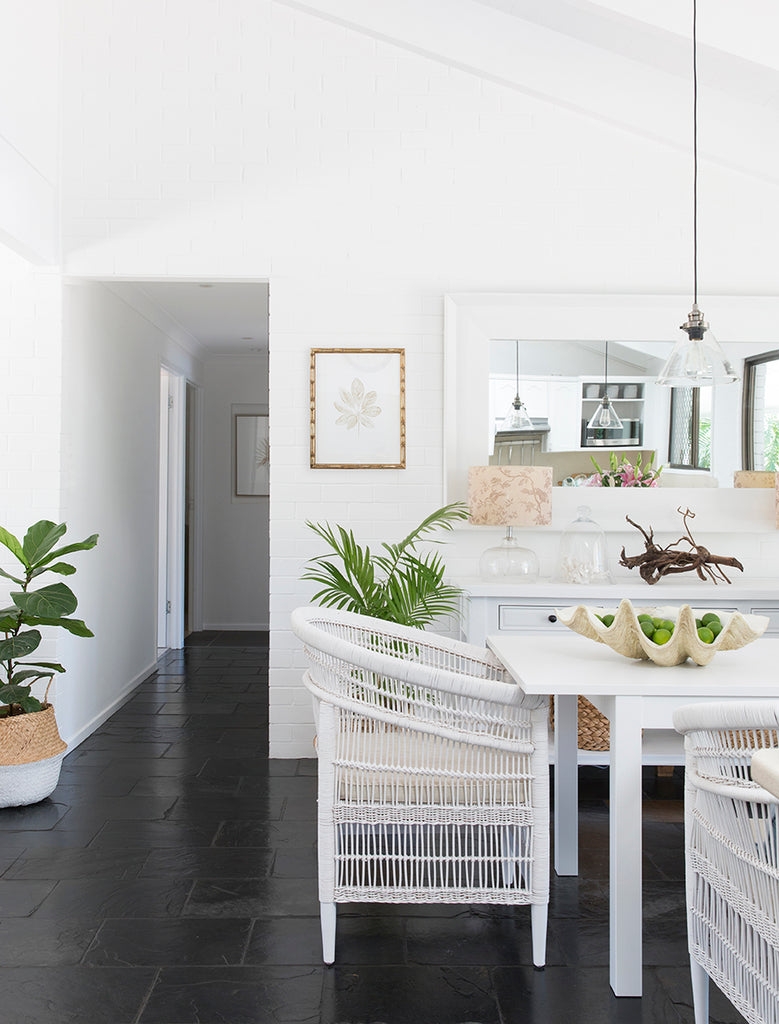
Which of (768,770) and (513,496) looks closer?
(768,770)

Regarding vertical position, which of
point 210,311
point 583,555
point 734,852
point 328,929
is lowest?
point 328,929

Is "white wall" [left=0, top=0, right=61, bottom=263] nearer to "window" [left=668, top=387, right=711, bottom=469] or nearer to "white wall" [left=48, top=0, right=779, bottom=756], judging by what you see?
"white wall" [left=48, top=0, right=779, bottom=756]

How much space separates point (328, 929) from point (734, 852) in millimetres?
1079

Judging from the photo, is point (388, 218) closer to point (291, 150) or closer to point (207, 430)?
point (291, 150)

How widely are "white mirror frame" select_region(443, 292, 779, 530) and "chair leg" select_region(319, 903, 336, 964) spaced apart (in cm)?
212

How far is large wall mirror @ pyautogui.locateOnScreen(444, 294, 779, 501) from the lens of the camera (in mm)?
4023

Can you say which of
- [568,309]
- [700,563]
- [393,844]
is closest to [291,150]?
[568,309]

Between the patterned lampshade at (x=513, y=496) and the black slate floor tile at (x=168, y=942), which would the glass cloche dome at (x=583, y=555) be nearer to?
the patterned lampshade at (x=513, y=496)

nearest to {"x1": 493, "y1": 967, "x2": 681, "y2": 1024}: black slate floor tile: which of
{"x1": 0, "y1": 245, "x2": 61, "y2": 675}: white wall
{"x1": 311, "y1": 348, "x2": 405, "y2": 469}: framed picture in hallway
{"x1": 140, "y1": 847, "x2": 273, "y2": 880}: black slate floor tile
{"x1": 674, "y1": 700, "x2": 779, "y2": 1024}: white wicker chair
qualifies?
{"x1": 674, "y1": 700, "x2": 779, "y2": 1024}: white wicker chair

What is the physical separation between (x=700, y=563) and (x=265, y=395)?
15.8 ft

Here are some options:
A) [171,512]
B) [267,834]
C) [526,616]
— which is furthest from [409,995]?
[171,512]

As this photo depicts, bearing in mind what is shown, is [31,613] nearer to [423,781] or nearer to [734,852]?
[423,781]

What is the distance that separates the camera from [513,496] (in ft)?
12.4

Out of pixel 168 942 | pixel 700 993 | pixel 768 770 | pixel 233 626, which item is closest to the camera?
pixel 768 770
